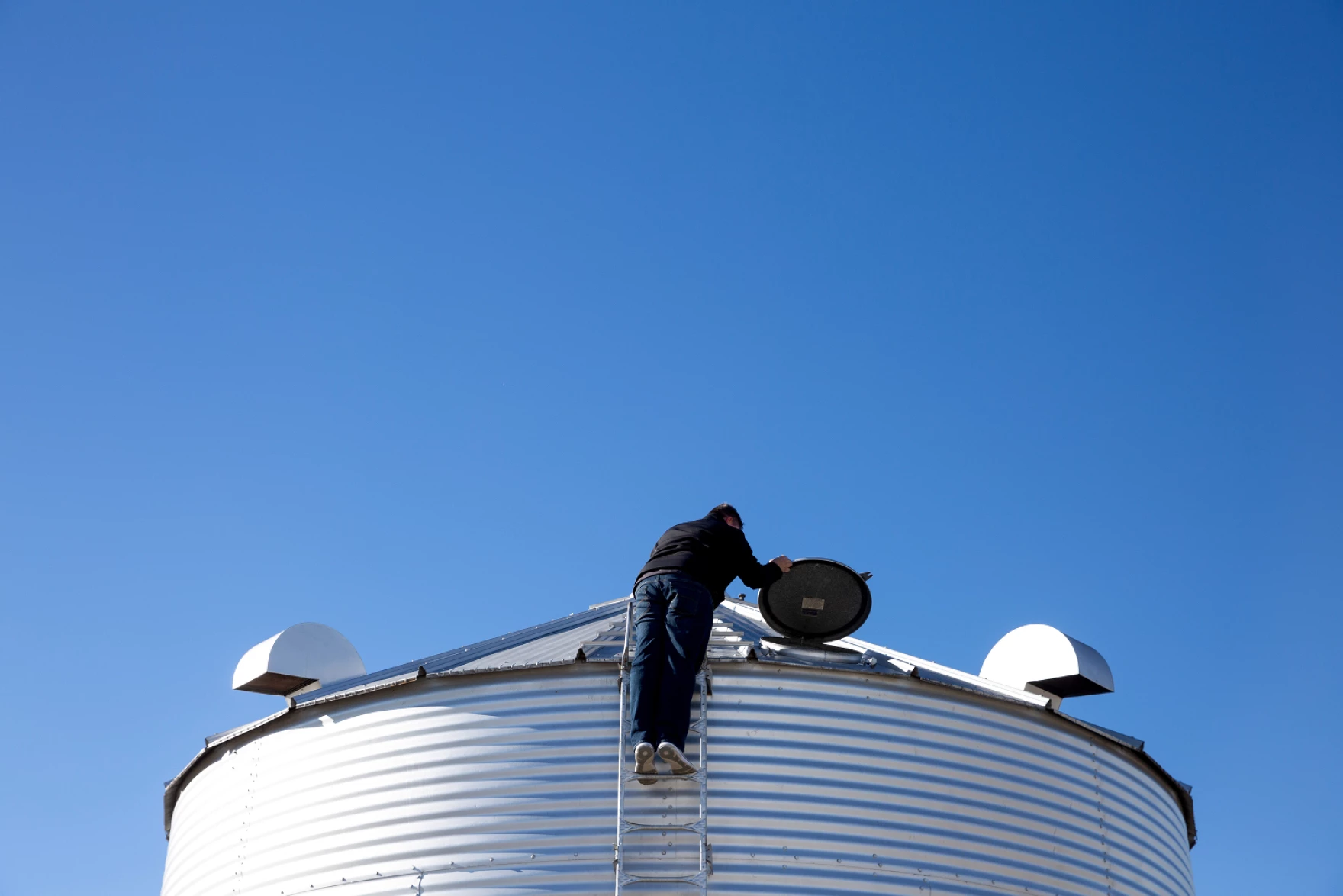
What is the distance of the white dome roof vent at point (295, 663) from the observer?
1216cm

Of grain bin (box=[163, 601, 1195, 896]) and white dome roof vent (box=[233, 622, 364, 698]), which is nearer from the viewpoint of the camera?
grain bin (box=[163, 601, 1195, 896])

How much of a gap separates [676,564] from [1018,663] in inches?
145

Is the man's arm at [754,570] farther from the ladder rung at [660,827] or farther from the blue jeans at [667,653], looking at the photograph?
the ladder rung at [660,827]

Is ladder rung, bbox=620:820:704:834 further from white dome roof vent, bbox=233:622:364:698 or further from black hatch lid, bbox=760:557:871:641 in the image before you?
white dome roof vent, bbox=233:622:364:698

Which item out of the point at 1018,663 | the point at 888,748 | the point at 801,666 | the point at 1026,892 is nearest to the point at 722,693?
the point at 801,666

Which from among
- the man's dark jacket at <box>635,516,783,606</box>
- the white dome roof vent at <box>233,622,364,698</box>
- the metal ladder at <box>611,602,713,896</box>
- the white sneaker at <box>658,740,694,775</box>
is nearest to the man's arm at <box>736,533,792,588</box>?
the man's dark jacket at <box>635,516,783,606</box>

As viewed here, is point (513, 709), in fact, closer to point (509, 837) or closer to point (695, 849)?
point (509, 837)

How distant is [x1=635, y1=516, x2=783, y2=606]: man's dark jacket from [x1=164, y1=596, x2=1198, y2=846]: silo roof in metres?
0.56

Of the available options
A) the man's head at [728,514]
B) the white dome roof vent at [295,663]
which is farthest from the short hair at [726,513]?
the white dome roof vent at [295,663]

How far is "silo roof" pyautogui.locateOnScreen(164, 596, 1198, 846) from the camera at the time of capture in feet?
33.0

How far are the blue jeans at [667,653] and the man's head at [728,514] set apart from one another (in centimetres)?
101

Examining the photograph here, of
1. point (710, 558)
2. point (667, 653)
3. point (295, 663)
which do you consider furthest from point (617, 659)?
point (295, 663)

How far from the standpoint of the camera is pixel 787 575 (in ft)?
36.3

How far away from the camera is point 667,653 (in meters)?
9.46
